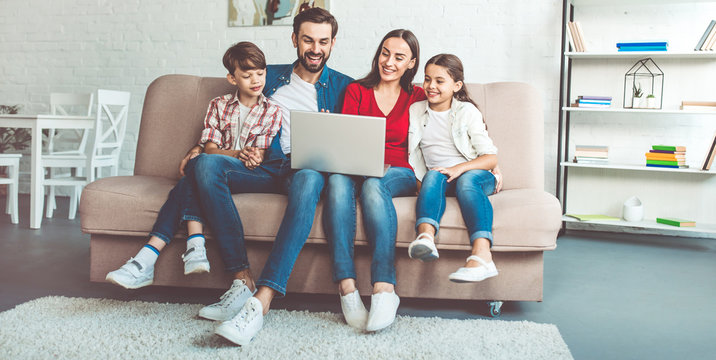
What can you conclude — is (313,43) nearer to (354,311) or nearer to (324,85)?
(324,85)

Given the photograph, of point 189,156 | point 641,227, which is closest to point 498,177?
point 189,156

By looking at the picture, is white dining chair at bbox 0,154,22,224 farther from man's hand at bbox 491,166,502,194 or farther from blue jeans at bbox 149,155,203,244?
man's hand at bbox 491,166,502,194

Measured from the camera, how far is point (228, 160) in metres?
1.88

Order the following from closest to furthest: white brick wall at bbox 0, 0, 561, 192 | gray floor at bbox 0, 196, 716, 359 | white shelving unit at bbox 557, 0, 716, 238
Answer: gray floor at bbox 0, 196, 716, 359
white shelving unit at bbox 557, 0, 716, 238
white brick wall at bbox 0, 0, 561, 192

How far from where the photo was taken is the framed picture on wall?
3953 millimetres

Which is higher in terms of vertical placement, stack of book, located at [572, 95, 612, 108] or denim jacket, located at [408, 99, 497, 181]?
stack of book, located at [572, 95, 612, 108]

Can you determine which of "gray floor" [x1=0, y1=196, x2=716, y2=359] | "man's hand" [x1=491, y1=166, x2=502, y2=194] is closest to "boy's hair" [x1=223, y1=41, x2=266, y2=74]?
"gray floor" [x1=0, y1=196, x2=716, y2=359]

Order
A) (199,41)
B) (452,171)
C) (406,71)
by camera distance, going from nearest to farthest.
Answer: (452,171) < (406,71) < (199,41)

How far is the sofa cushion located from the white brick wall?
192cm

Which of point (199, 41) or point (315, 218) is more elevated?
point (199, 41)

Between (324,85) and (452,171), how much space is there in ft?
2.32

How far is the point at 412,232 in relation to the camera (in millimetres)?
1764

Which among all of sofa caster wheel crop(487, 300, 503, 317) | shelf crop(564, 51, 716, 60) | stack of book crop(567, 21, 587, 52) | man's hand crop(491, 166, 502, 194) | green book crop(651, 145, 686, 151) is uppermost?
stack of book crop(567, 21, 587, 52)

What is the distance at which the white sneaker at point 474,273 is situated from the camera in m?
1.56
